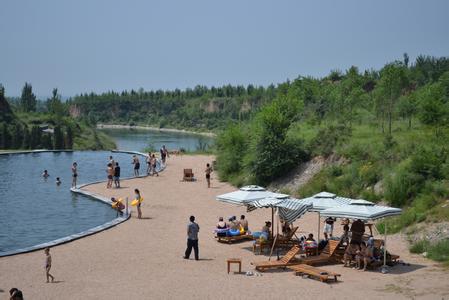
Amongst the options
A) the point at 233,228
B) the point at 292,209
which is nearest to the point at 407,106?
the point at 233,228

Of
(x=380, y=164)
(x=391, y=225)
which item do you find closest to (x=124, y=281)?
(x=391, y=225)

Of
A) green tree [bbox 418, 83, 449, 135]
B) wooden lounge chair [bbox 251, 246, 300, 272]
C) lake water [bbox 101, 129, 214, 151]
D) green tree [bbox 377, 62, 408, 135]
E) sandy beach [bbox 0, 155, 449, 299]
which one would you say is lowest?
sandy beach [bbox 0, 155, 449, 299]

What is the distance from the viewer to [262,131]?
31312 millimetres

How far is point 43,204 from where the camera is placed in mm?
27875

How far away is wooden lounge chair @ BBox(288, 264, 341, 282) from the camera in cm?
1496

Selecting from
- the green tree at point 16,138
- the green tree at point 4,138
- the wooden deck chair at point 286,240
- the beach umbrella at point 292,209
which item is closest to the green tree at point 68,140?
the green tree at point 16,138

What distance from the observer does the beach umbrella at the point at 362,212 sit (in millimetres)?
15914

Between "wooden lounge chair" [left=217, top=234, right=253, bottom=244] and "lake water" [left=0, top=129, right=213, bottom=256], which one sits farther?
"lake water" [left=0, top=129, right=213, bottom=256]

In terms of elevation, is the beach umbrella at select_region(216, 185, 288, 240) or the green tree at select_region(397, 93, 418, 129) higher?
the green tree at select_region(397, 93, 418, 129)

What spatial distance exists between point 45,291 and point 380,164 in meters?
16.6

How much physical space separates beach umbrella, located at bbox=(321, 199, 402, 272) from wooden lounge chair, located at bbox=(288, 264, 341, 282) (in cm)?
161

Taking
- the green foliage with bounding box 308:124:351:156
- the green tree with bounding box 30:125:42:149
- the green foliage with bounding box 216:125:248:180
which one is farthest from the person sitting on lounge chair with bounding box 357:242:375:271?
the green tree with bounding box 30:125:42:149

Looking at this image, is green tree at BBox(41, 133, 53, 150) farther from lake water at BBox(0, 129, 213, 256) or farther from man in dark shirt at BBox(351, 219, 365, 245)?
man in dark shirt at BBox(351, 219, 365, 245)

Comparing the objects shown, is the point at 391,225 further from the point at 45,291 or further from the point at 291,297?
the point at 45,291
